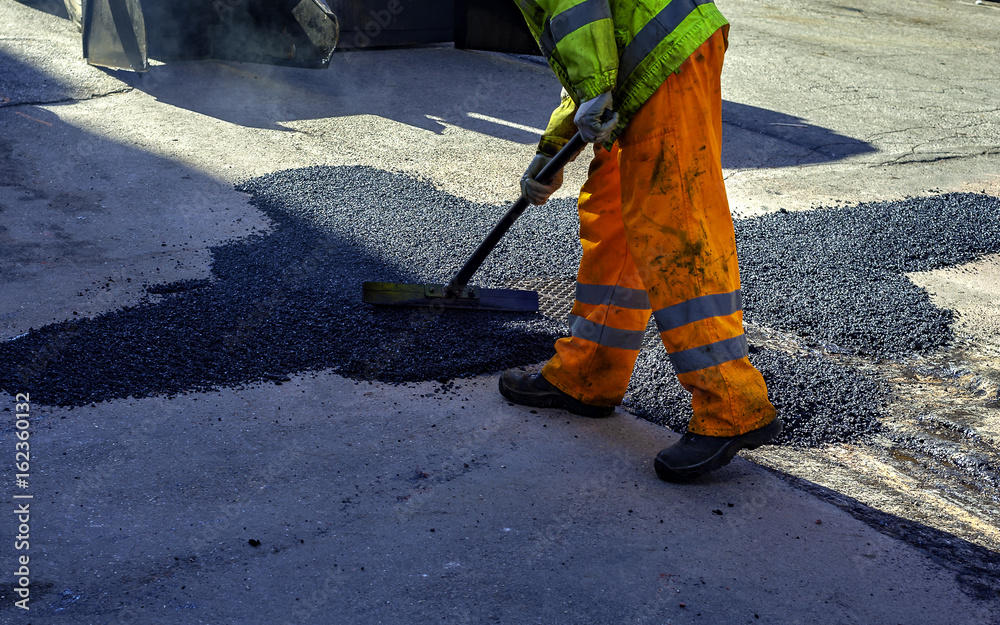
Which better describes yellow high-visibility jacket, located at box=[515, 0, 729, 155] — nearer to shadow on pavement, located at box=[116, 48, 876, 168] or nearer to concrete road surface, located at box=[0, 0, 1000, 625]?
concrete road surface, located at box=[0, 0, 1000, 625]

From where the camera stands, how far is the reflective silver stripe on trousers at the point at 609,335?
8.44 feet

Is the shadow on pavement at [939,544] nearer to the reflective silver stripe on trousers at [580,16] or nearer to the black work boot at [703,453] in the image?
the black work boot at [703,453]

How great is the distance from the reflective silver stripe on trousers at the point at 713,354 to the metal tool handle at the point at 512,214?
0.69 meters

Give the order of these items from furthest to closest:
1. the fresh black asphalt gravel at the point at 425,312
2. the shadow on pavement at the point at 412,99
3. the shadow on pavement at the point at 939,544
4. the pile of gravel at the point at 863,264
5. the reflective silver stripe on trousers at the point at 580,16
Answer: the shadow on pavement at the point at 412,99
the pile of gravel at the point at 863,264
the fresh black asphalt gravel at the point at 425,312
the reflective silver stripe on trousers at the point at 580,16
the shadow on pavement at the point at 939,544

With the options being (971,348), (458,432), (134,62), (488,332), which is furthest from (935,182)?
(134,62)

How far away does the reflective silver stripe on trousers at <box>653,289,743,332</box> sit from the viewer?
7.32 ft

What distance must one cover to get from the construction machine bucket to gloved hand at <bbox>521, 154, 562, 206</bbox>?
14.3 ft

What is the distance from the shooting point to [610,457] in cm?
246

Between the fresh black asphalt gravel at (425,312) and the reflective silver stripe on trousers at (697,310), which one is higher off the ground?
the reflective silver stripe on trousers at (697,310)

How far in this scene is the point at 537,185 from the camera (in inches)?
103

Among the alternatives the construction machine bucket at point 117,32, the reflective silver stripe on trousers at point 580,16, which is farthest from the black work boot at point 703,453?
the construction machine bucket at point 117,32

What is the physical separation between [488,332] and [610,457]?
2.77 feet

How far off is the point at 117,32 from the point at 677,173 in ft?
17.0

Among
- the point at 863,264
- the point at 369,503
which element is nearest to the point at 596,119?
the point at 369,503
